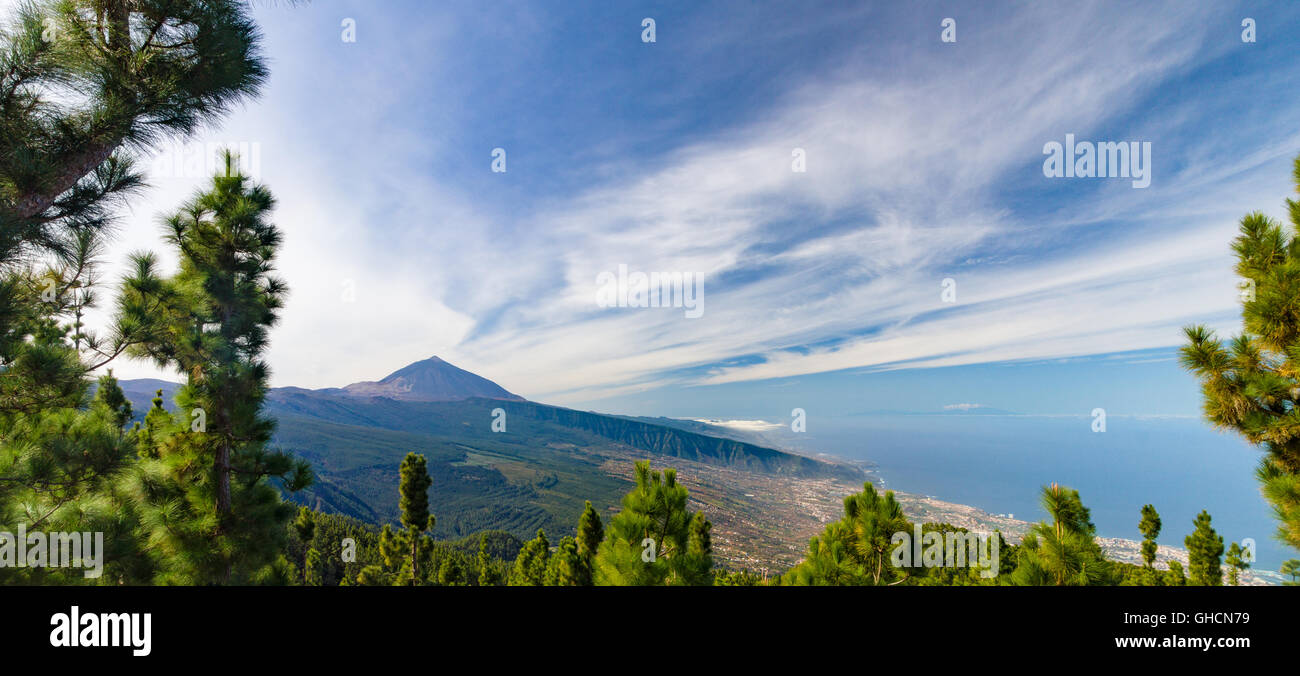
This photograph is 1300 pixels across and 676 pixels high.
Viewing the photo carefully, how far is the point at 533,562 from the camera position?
2491cm

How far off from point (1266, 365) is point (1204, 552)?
2020 centimetres

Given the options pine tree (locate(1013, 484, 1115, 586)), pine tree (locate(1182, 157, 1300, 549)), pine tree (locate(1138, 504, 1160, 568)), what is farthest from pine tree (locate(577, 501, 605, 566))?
pine tree (locate(1138, 504, 1160, 568))

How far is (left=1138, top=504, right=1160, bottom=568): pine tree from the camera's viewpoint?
658 inches

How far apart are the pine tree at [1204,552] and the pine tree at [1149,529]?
3.08 feet

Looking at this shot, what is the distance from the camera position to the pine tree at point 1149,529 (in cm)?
1670

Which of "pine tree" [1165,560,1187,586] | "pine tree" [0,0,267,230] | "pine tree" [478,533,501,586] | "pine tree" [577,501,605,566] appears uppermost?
"pine tree" [0,0,267,230]

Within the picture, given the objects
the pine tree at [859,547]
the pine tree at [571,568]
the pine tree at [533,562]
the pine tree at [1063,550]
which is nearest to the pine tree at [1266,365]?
the pine tree at [1063,550]

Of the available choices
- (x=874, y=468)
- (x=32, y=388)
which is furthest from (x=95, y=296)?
(x=874, y=468)

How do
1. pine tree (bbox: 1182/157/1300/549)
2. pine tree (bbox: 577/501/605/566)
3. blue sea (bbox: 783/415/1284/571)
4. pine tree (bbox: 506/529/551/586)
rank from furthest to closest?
blue sea (bbox: 783/415/1284/571)
pine tree (bbox: 506/529/551/586)
pine tree (bbox: 577/501/605/566)
pine tree (bbox: 1182/157/1300/549)

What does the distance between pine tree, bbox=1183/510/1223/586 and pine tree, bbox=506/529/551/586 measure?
29.9 metres

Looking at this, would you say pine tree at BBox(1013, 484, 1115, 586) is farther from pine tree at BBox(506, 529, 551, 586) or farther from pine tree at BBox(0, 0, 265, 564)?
pine tree at BBox(506, 529, 551, 586)

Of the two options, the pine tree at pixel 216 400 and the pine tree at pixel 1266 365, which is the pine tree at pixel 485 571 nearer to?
the pine tree at pixel 216 400
